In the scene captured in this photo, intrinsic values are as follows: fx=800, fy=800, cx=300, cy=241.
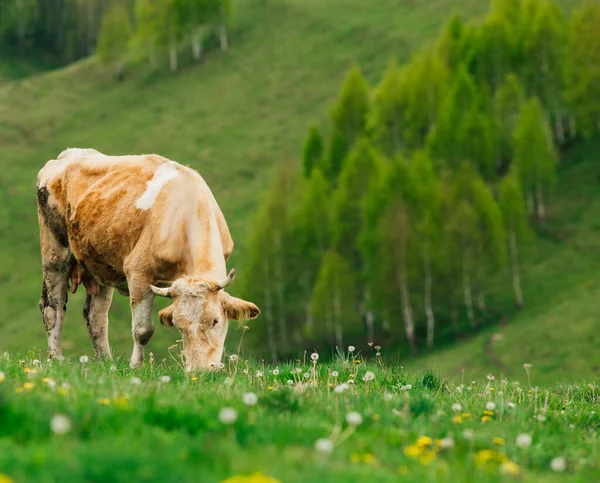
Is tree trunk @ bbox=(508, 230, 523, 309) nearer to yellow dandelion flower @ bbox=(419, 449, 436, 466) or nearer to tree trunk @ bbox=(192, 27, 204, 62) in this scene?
yellow dandelion flower @ bbox=(419, 449, 436, 466)

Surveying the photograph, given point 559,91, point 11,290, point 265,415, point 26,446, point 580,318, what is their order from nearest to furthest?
point 26,446
point 265,415
point 580,318
point 11,290
point 559,91

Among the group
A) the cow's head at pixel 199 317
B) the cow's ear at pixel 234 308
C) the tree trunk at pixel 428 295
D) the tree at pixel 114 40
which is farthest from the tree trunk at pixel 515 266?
the tree at pixel 114 40

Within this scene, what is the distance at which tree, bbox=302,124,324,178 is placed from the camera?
244ft

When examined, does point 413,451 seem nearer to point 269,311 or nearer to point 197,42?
point 269,311

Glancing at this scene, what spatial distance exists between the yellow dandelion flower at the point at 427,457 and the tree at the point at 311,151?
6972 centimetres

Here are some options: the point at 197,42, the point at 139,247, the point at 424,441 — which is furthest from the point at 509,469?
the point at 197,42

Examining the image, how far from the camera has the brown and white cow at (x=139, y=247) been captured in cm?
1075

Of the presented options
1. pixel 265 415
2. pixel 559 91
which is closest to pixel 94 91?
pixel 559 91

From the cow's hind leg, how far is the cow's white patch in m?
2.65

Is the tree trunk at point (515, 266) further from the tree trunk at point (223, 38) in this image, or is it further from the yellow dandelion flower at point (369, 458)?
the tree trunk at point (223, 38)

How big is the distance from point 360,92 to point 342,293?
24134 millimetres

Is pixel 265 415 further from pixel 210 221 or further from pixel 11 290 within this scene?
pixel 11 290

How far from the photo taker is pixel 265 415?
548cm

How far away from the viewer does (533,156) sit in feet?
216
